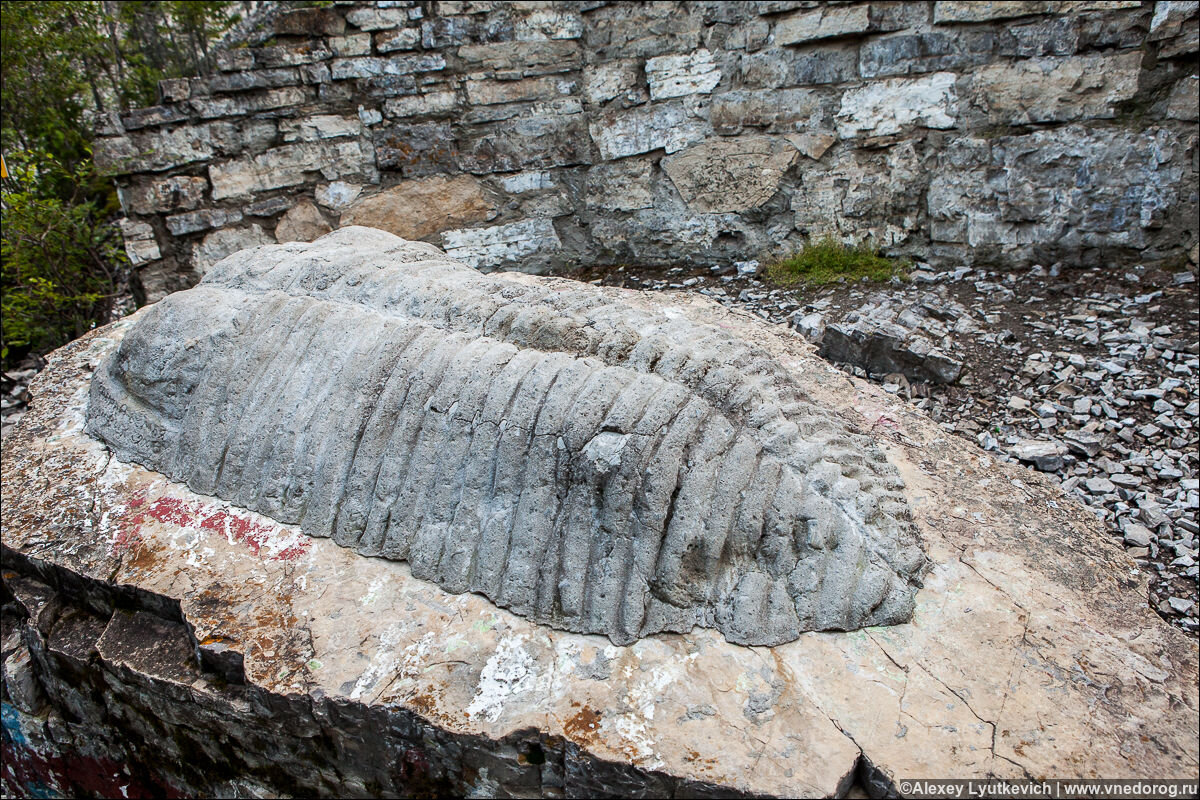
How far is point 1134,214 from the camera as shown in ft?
14.8

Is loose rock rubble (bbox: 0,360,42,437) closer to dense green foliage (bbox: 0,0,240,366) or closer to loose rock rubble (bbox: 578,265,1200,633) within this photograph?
dense green foliage (bbox: 0,0,240,366)

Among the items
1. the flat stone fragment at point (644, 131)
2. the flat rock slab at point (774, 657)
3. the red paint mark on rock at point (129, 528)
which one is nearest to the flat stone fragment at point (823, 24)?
the flat stone fragment at point (644, 131)

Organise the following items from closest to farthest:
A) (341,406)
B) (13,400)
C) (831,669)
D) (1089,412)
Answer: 1. (831,669)
2. (341,406)
3. (1089,412)
4. (13,400)

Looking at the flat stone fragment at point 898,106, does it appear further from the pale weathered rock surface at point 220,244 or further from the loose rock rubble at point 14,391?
the loose rock rubble at point 14,391

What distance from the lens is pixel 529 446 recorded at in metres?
2.41

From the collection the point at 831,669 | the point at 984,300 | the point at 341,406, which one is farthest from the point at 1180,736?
the point at 984,300

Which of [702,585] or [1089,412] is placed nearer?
[702,585]

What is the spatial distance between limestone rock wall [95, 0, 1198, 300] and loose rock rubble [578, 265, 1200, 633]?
311 mm

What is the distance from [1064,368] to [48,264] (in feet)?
20.2

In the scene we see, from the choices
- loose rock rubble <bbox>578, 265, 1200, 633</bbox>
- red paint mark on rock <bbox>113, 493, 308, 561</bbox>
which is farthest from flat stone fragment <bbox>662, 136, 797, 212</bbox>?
red paint mark on rock <bbox>113, 493, 308, 561</bbox>

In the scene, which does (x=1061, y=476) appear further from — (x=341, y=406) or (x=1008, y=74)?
(x=341, y=406)

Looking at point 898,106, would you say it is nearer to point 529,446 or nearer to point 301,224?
point 529,446

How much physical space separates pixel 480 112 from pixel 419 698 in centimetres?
402

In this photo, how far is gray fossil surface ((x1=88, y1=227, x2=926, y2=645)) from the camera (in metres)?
2.24
